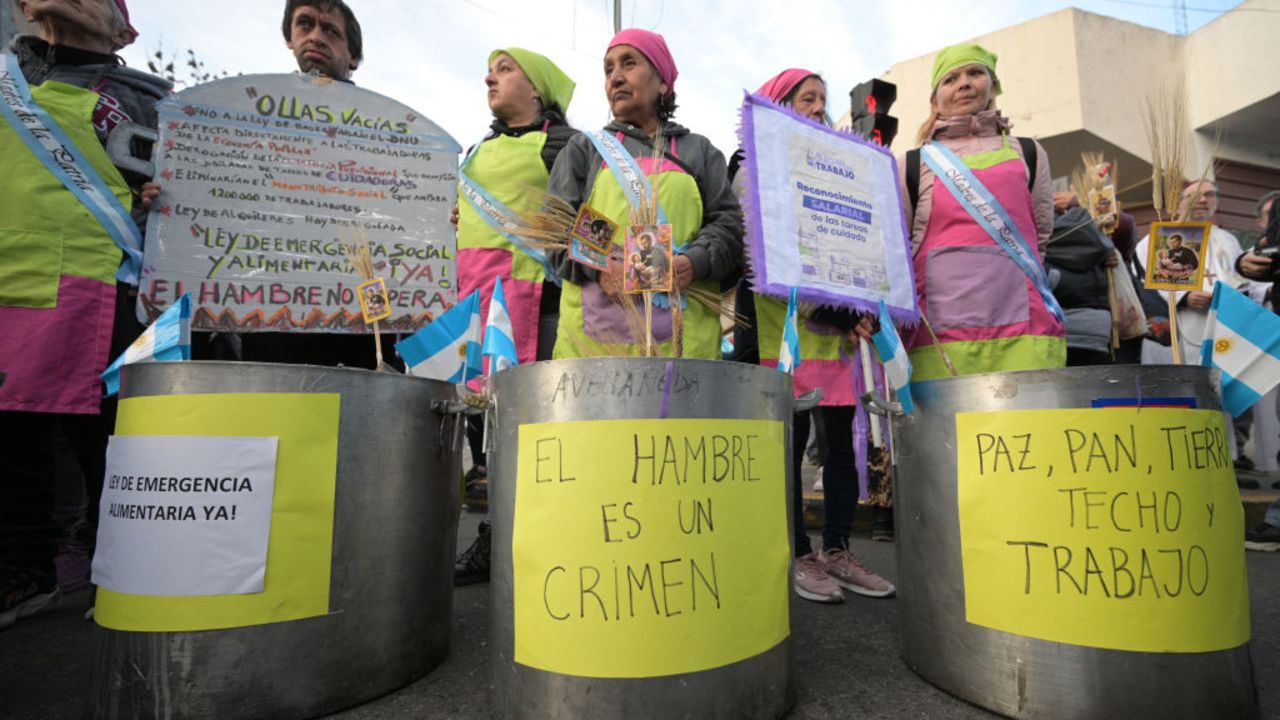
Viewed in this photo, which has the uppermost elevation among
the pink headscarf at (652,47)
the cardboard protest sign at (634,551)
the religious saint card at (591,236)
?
the pink headscarf at (652,47)

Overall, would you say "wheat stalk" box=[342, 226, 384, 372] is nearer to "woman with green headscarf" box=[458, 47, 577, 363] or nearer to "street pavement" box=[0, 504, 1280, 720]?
"woman with green headscarf" box=[458, 47, 577, 363]

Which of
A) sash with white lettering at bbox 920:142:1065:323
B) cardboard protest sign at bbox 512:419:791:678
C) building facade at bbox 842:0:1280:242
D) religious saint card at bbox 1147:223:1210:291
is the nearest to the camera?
cardboard protest sign at bbox 512:419:791:678

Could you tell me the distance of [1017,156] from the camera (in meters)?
2.14

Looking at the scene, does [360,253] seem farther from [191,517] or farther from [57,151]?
[191,517]

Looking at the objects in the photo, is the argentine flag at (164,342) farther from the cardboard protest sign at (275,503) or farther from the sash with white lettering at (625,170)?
the sash with white lettering at (625,170)

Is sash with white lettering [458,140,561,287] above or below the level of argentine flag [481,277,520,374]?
above

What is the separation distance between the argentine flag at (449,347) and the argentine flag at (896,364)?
1036mm

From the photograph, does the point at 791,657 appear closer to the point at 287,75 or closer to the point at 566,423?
the point at 566,423

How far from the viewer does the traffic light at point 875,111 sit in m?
3.18

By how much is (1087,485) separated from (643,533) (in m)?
0.88

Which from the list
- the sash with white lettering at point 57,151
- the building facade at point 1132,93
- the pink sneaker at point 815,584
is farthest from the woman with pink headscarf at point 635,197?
the building facade at point 1132,93

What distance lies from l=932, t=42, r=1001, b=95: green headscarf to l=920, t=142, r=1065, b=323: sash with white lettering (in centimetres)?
39

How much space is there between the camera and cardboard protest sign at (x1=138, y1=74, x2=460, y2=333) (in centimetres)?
211

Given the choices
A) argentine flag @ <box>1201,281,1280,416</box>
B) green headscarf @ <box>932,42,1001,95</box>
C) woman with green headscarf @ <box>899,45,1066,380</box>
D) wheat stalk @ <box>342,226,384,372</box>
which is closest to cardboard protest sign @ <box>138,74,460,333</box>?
wheat stalk @ <box>342,226,384,372</box>
